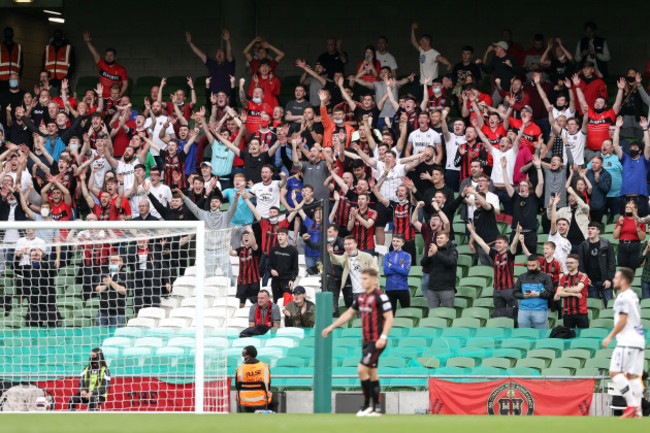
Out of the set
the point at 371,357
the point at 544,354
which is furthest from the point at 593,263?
the point at 371,357

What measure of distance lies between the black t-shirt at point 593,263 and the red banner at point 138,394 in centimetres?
571

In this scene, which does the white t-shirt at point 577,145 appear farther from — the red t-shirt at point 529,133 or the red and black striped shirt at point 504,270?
the red and black striped shirt at point 504,270

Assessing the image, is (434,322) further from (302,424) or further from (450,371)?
(302,424)

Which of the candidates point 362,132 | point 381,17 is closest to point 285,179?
Result: point 362,132

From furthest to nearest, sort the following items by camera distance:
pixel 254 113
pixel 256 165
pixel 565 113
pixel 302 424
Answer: pixel 254 113 → pixel 565 113 → pixel 256 165 → pixel 302 424

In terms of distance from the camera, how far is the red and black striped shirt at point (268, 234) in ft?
56.1

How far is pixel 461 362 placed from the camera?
15.2 metres

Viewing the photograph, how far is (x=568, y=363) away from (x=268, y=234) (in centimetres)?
504

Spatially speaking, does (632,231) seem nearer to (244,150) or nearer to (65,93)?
(244,150)

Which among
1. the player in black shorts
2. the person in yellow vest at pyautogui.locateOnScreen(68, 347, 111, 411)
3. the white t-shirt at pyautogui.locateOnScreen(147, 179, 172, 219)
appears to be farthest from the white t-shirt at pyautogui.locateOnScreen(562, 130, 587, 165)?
the person in yellow vest at pyautogui.locateOnScreen(68, 347, 111, 411)

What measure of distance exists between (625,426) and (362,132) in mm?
9683

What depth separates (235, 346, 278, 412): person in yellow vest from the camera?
1329cm

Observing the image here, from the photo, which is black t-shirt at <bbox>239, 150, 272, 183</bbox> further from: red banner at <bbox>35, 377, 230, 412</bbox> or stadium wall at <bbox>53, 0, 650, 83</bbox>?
red banner at <bbox>35, 377, 230, 412</bbox>

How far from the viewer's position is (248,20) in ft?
77.4
